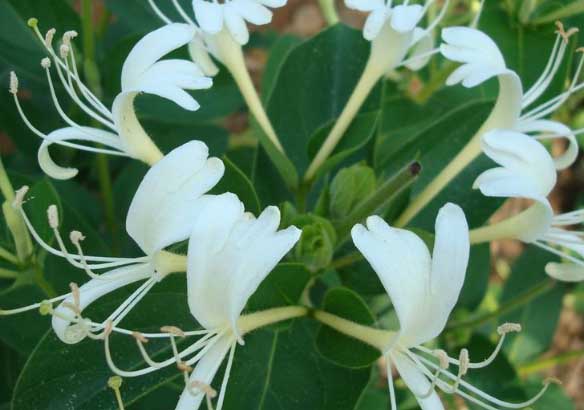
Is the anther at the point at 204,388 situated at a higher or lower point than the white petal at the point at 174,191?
lower

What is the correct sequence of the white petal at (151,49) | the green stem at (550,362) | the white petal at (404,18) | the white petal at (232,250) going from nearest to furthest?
the white petal at (232,250)
the white petal at (151,49)
the white petal at (404,18)
the green stem at (550,362)

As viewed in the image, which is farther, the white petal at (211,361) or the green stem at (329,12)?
A: the green stem at (329,12)

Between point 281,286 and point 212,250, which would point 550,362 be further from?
point 212,250

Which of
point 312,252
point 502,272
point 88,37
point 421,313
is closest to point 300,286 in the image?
point 312,252

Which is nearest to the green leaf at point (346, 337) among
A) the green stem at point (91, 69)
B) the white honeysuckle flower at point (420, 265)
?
the white honeysuckle flower at point (420, 265)

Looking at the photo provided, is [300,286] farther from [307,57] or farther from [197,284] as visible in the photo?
[307,57]

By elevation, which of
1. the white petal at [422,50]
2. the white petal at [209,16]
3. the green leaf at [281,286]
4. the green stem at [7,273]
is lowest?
the green leaf at [281,286]

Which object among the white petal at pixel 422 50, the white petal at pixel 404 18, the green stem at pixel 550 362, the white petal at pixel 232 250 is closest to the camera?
the white petal at pixel 232 250

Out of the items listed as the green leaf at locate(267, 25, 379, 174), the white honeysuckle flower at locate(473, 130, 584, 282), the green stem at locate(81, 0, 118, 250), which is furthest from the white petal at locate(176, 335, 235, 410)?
the green stem at locate(81, 0, 118, 250)

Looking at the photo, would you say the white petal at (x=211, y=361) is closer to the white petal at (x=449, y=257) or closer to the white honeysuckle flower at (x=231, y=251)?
the white honeysuckle flower at (x=231, y=251)
